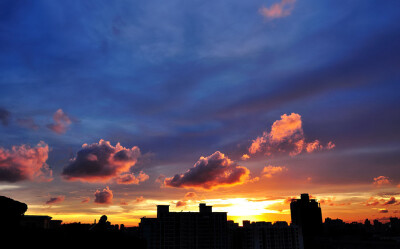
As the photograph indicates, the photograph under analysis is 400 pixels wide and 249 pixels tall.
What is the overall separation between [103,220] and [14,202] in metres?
25.5

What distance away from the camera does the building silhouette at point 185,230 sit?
142m

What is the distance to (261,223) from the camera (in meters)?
163

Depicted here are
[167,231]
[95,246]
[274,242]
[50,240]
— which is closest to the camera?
[50,240]

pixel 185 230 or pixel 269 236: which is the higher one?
pixel 185 230

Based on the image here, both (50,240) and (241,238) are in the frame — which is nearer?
(50,240)

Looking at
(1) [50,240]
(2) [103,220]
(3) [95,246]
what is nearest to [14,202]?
(1) [50,240]

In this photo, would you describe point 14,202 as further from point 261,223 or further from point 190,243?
point 261,223

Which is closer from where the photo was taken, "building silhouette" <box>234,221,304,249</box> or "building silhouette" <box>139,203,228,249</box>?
"building silhouette" <box>139,203,228,249</box>

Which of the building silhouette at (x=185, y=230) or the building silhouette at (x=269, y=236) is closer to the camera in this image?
the building silhouette at (x=185, y=230)

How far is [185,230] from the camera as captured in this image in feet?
474

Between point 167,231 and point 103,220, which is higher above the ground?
point 103,220

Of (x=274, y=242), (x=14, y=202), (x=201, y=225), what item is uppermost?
(x=14, y=202)

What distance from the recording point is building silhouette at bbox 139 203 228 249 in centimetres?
14162

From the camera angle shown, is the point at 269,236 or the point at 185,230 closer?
the point at 185,230
